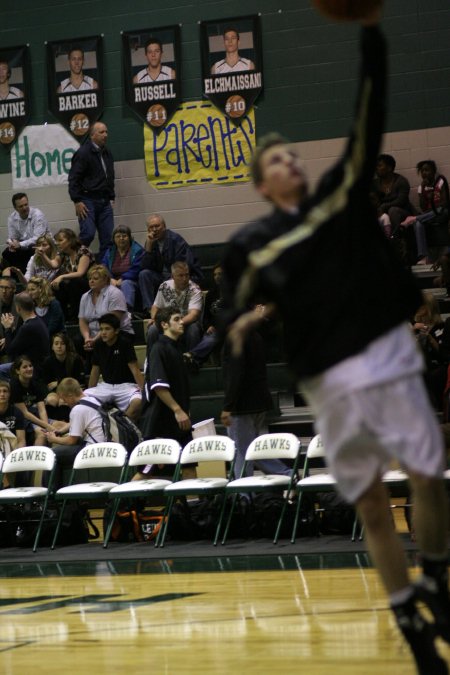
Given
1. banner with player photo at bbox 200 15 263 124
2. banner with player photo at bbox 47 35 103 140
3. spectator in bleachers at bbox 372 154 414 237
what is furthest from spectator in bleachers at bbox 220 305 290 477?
banner with player photo at bbox 47 35 103 140

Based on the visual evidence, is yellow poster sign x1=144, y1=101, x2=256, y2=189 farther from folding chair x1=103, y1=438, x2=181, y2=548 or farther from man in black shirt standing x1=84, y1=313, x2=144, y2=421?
folding chair x1=103, y1=438, x2=181, y2=548

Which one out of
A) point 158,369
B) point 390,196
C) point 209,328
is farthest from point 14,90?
point 158,369

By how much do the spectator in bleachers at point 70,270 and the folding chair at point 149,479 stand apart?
4241 mm

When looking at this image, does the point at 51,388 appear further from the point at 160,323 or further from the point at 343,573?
the point at 343,573

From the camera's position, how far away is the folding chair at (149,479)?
29.1 ft

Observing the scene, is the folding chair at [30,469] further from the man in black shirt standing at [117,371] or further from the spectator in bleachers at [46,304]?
the spectator in bleachers at [46,304]

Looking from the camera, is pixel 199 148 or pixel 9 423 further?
pixel 199 148

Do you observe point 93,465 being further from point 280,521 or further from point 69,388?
point 280,521

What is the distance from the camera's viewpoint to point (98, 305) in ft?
39.5

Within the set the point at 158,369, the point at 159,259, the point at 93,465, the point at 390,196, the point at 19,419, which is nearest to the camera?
the point at 93,465

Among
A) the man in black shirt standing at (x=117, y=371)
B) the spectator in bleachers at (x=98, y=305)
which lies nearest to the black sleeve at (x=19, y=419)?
the man in black shirt standing at (x=117, y=371)

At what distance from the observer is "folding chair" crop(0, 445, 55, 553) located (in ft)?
30.1

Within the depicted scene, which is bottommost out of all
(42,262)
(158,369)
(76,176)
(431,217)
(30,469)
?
(30,469)

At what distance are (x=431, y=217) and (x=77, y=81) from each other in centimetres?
527
